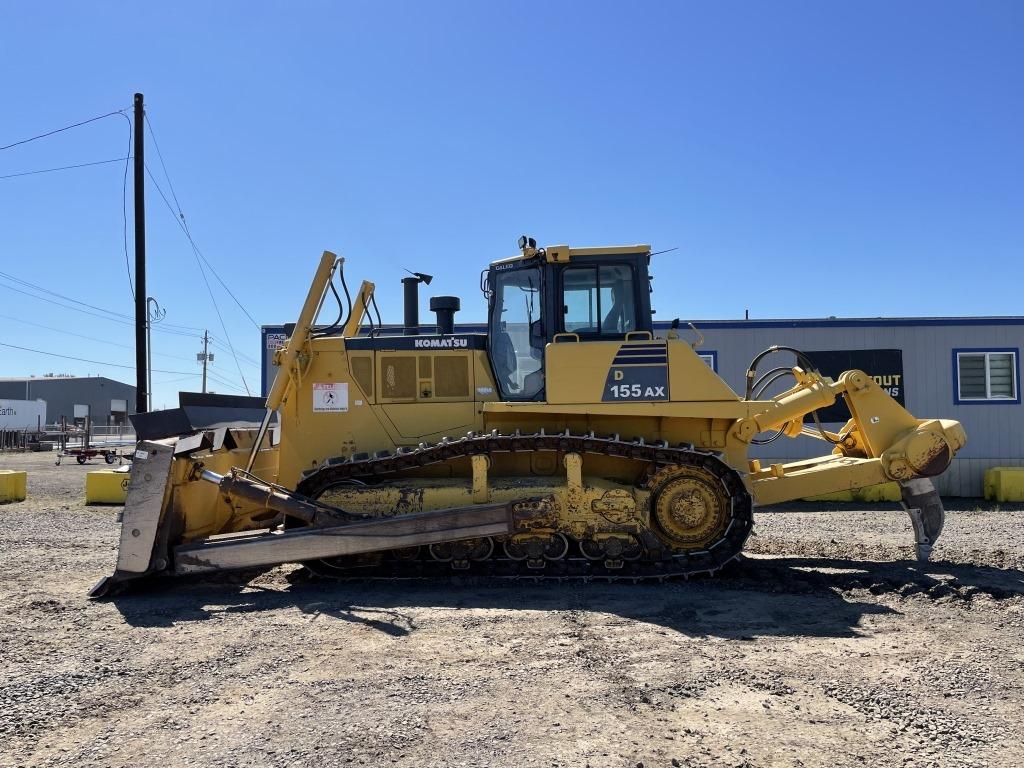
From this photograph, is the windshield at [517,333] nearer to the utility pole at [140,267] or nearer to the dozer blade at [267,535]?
the dozer blade at [267,535]

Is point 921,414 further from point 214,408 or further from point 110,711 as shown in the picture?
point 110,711

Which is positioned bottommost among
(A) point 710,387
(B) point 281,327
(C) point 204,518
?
(C) point 204,518

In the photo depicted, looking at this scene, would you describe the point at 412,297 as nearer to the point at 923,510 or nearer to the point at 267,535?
the point at 267,535

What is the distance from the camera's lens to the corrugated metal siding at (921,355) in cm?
1583

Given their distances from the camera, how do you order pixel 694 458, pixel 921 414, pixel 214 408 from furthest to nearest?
pixel 921 414 → pixel 214 408 → pixel 694 458

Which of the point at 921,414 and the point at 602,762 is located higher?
the point at 921,414

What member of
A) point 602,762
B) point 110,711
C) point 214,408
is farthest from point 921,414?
point 110,711

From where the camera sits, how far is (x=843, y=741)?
12.4 ft

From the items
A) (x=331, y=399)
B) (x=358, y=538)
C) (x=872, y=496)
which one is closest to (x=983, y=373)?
(x=872, y=496)

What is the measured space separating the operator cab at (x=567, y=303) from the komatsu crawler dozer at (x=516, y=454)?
21mm

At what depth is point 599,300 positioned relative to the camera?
7.90 metres

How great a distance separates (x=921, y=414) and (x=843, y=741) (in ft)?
46.2

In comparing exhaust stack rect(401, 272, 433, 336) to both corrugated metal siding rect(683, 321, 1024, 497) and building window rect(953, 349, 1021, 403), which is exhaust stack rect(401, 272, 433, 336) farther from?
building window rect(953, 349, 1021, 403)

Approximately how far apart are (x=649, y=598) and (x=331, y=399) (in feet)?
12.6
